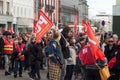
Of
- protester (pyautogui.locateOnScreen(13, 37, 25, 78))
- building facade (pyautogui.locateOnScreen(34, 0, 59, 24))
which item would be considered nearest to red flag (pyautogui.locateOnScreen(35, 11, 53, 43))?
protester (pyautogui.locateOnScreen(13, 37, 25, 78))

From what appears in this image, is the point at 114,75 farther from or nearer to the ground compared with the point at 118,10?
nearer to the ground

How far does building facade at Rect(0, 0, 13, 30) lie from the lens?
176 feet

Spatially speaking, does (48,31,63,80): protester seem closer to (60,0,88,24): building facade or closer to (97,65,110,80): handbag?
(97,65,110,80): handbag

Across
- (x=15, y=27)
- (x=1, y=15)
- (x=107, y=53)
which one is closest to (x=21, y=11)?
(x=15, y=27)

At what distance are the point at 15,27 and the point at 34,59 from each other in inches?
1730

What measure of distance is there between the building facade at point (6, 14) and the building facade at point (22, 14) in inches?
73.6

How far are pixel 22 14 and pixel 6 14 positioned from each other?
8.02 metres

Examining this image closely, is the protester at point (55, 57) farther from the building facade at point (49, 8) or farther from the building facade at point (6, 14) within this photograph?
the building facade at point (49, 8)

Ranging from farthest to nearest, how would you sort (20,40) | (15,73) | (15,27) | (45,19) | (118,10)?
(15,27) < (118,10) < (20,40) < (15,73) < (45,19)

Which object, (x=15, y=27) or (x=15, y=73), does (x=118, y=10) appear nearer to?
(x=15, y=73)

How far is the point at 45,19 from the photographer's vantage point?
1543 cm

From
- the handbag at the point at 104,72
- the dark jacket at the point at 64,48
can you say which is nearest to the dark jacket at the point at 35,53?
the dark jacket at the point at 64,48

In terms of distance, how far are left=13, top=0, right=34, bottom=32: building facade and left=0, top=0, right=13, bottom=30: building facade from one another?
187 cm

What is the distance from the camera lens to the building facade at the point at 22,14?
59.3m
